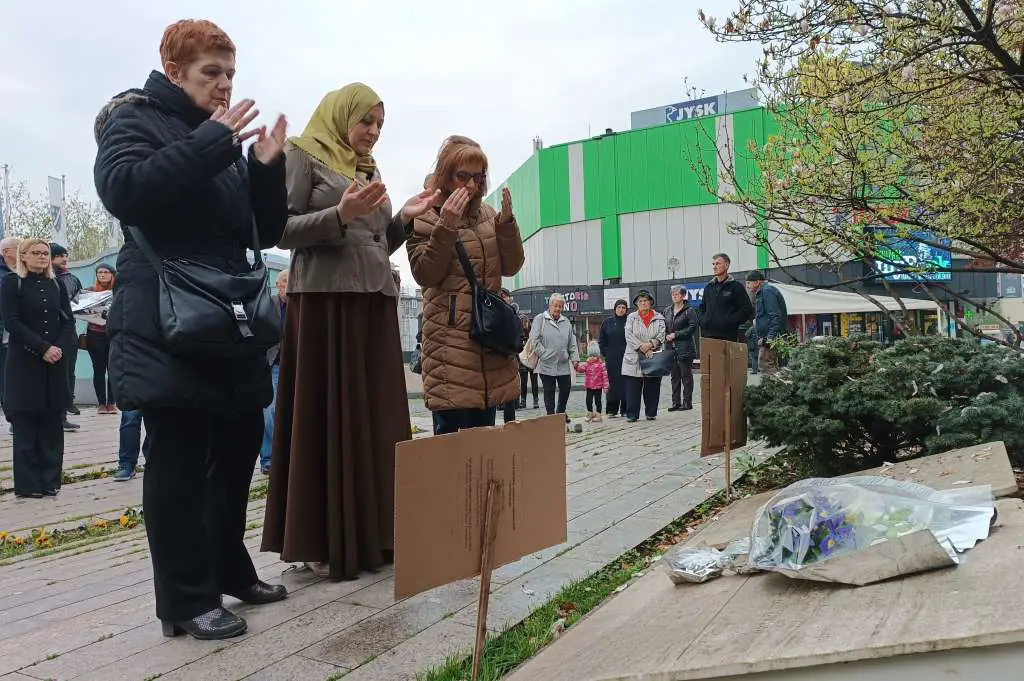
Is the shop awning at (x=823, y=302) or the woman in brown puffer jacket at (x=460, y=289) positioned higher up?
the shop awning at (x=823, y=302)

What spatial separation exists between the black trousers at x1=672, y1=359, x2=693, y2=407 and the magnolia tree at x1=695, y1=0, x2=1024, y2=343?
6.03 metres

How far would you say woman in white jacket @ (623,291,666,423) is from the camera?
10656 mm

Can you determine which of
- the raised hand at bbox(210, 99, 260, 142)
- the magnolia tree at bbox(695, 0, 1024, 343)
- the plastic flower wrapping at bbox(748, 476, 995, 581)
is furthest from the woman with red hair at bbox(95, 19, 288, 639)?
the magnolia tree at bbox(695, 0, 1024, 343)

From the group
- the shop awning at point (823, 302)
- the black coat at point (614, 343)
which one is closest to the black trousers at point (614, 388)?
the black coat at point (614, 343)

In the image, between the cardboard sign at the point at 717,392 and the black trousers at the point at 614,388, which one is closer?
the cardboard sign at the point at 717,392

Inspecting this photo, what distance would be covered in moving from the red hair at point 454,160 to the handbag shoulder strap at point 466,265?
22 centimetres

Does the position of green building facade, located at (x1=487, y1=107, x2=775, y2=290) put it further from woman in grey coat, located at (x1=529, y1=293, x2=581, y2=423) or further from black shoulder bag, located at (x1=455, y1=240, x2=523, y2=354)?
black shoulder bag, located at (x1=455, y1=240, x2=523, y2=354)

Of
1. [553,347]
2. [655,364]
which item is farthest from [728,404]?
[553,347]

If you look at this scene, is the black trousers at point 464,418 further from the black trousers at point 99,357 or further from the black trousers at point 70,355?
the black trousers at point 99,357

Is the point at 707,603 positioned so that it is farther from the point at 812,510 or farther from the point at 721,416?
the point at 721,416

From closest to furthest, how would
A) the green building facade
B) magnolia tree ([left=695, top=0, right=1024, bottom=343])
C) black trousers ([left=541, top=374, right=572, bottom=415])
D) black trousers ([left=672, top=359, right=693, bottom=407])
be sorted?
magnolia tree ([left=695, top=0, right=1024, bottom=343]), black trousers ([left=541, top=374, right=572, bottom=415]), black trousers ([left=672, top=359, right=693, bottom=407]), the green building facade

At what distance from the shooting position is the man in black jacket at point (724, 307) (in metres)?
9.59

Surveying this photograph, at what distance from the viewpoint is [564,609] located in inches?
120

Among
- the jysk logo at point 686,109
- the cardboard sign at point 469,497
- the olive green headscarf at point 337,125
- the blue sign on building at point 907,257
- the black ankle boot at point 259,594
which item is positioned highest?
the jysk logo at point 686,109
